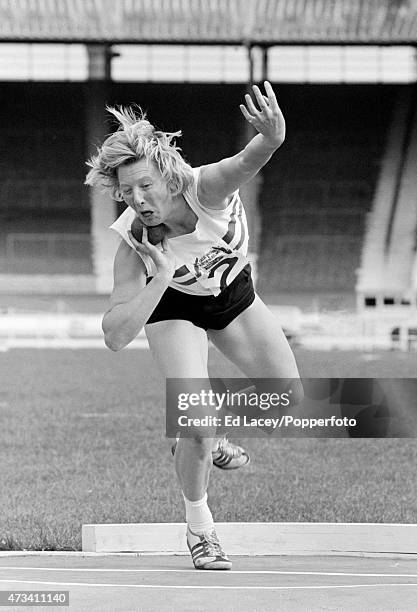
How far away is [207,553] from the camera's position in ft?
13.3

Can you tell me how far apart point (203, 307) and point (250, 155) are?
0.74 meters

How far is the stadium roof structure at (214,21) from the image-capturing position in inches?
813

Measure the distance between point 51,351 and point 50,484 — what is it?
10890 mm

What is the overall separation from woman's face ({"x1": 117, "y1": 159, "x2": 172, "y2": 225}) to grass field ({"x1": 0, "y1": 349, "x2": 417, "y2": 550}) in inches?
90.5

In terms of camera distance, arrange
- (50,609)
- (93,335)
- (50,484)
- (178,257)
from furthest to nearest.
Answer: (93,335) < (50,484) < (178,257) < (50,609)

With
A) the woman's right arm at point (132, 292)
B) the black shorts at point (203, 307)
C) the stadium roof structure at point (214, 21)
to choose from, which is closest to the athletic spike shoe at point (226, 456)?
the black shorts at point (203, 307)

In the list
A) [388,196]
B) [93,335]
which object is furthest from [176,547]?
[388,196]

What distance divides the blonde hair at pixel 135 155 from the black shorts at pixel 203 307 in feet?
1.52

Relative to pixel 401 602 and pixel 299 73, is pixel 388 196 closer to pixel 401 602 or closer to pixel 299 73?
pixel 299 73

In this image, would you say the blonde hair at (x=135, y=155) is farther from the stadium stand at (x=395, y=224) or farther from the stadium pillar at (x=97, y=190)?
the stadium stand at (x=395, y=224)

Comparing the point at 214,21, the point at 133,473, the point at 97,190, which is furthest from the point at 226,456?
the point at 214,21

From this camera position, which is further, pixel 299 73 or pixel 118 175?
pixel 299 73

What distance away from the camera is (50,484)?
7715 mm

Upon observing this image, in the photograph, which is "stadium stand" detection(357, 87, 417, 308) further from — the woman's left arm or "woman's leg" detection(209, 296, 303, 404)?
the woman's left arm
